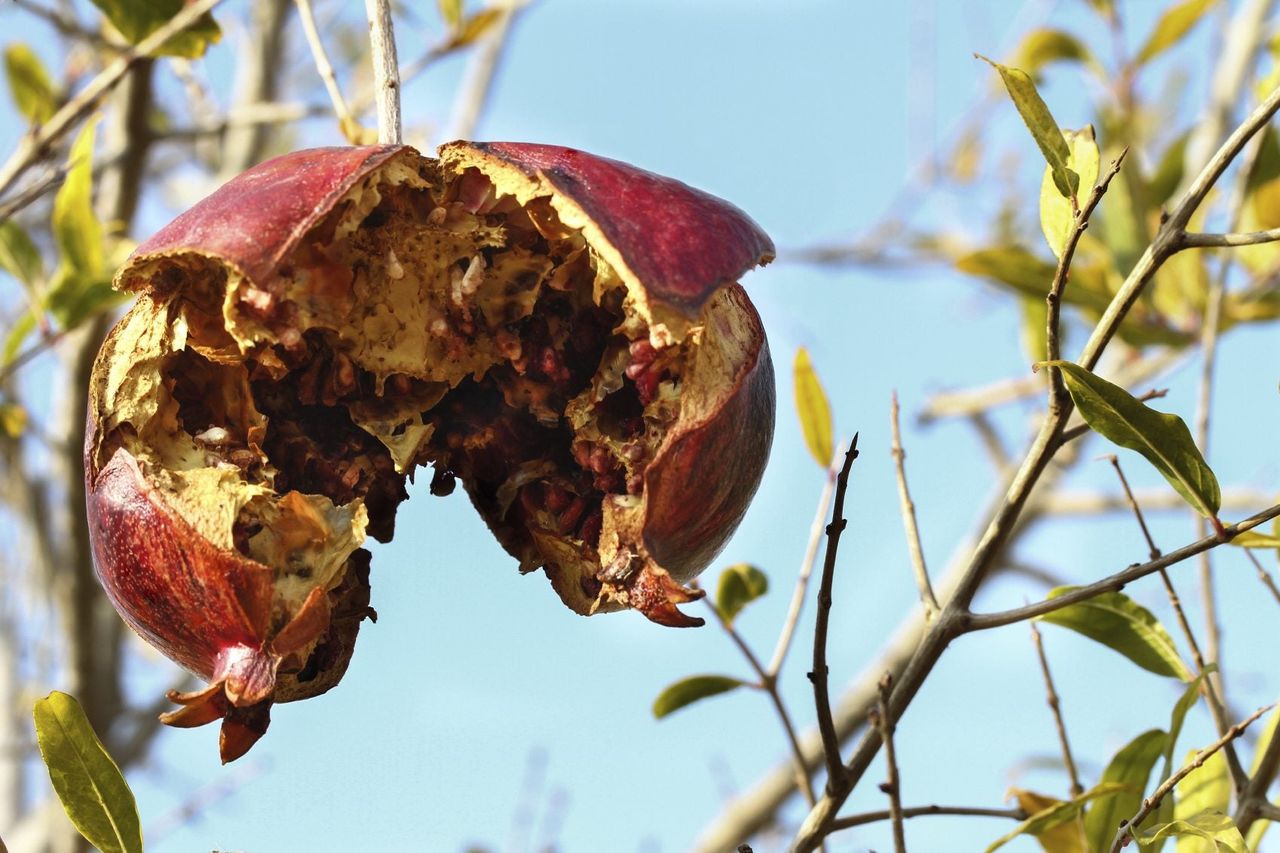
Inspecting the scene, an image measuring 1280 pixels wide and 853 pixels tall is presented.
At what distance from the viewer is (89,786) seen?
3.50 ft

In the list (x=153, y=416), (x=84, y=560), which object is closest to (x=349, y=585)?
(x=153, y=416)

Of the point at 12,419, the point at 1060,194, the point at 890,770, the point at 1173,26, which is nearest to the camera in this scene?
the point at 890,770

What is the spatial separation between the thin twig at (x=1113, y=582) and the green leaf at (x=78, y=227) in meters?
1.16

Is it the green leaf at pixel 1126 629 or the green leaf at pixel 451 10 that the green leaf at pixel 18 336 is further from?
the green leaf at pixel 1126 629

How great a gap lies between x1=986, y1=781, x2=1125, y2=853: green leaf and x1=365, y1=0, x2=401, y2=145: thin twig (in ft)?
2.40

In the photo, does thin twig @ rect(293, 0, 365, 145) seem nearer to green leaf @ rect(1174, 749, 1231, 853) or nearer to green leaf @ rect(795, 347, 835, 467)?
green leaf @ rect(795, 347, 835, 467)

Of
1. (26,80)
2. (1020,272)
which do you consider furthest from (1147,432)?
(26,80)

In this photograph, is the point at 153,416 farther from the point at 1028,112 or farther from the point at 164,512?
the point at 1028,112

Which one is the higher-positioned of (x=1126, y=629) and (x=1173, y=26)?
(x=1173, y=26)

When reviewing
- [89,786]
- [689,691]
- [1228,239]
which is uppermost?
[1228,239]

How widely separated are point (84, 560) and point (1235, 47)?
6.49 ft

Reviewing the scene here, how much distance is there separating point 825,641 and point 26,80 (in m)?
1.49

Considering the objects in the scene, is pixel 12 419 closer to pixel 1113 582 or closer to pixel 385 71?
pixel 385 71

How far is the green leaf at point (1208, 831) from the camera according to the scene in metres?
1.00
